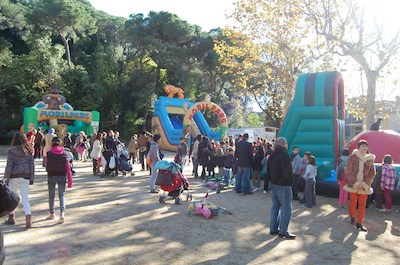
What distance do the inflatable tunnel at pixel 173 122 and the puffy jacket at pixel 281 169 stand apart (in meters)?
18.2

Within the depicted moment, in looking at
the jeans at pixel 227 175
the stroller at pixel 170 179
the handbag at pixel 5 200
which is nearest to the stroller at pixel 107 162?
the jeans at pixel 227 175

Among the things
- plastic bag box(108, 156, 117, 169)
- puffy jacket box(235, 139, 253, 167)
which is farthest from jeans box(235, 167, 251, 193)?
plastic bag box(108, 156, 117, 169)

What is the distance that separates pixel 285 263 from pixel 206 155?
22.5 feet

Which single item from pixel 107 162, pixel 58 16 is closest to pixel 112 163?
pixel 107 162

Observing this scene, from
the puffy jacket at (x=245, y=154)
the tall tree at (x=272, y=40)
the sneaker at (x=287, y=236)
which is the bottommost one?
the sneaker at (x=287, y=236)

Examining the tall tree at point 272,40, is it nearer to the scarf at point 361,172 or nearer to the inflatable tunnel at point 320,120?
the inflatable tunnel at point 320,120

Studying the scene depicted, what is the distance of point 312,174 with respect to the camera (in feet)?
26.3

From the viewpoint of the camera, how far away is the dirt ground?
4570 millimetres

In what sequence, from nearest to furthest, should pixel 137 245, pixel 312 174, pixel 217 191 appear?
pixel 137 245 → pixel 312 174 → pixel 217 191

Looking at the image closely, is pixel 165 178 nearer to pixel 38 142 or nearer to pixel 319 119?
pixel 319 119

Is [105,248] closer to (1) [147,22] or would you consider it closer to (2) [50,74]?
(2) [50,74]

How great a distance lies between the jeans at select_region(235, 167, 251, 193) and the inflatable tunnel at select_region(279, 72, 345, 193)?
185cm

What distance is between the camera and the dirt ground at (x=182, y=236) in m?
4.57

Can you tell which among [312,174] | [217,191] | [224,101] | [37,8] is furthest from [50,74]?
[312,174]
